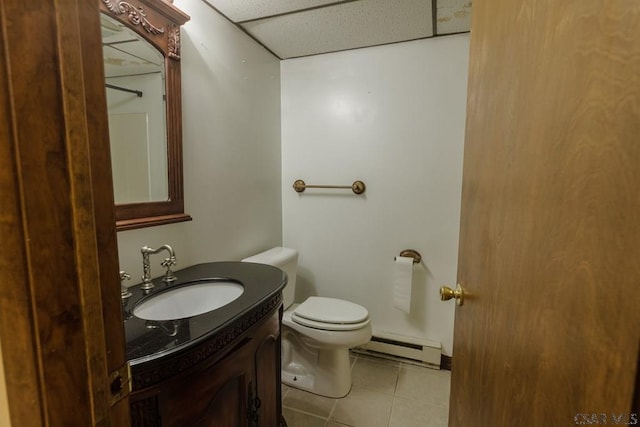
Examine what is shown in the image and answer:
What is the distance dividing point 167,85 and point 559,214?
145cm

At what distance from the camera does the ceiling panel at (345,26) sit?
1.58m

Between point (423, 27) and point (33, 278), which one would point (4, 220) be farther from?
point (423, 27)

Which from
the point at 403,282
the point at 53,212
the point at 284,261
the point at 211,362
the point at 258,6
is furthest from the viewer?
the point at 403,282

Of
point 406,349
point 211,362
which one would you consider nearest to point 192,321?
point 211,362

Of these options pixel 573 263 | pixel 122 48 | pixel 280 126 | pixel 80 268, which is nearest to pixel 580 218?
pixel 573 263

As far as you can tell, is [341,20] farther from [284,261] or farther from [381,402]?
[381,402]

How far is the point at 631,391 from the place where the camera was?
0.30 metres

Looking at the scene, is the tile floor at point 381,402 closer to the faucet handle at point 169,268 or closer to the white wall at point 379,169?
the white wall at point 379,169

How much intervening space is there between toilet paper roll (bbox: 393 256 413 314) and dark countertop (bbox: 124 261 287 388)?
3.21 ft

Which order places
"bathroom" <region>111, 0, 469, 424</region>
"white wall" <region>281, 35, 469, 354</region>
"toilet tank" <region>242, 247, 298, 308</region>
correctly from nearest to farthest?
1. "bathroom" <region>111, 0, 469, 424</region>
2. "toilet tank" <region>242, 247, 298, 308</region>
3. "white wall" <region>281, 35, 469, 354</region>

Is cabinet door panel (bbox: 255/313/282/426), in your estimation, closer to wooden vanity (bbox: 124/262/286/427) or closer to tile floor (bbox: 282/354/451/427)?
wooden vanity (bbox: 124/262/286/427)

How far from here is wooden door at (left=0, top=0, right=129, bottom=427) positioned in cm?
34

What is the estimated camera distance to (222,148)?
1684mm

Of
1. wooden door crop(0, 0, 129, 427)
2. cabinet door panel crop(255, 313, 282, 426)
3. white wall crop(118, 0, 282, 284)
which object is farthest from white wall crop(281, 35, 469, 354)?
wooden door crop(0, 0, 129, 427)
